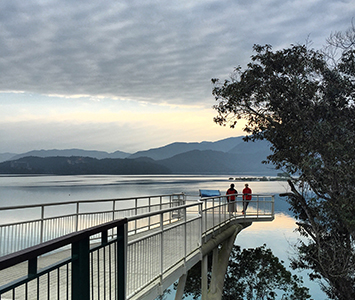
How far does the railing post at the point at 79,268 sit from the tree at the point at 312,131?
1461cm

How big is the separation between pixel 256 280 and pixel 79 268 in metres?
24.2

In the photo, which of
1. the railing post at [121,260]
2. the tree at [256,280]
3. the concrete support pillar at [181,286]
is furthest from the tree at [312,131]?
the railing post at [121,260]

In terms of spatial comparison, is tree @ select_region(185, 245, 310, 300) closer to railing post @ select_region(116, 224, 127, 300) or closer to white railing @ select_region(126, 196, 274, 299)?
white railing @ select_region(126, 196, 274, 299)

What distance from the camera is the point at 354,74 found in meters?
18.3

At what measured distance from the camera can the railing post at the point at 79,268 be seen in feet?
11.1

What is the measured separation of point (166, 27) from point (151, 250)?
1675 centimetres

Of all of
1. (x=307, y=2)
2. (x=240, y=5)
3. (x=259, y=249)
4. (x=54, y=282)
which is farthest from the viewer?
(x=259, y=249)

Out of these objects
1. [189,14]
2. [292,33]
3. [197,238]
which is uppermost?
[189,14]

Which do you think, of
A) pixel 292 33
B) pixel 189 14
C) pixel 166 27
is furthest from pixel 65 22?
pixel 292 33

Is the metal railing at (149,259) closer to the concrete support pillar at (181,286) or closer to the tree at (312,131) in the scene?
the concrete support pillar at (181,286)

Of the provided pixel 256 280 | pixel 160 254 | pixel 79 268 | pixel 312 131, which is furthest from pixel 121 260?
pixel 256 280

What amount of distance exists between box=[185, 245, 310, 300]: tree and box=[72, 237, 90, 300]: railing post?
73.7ft

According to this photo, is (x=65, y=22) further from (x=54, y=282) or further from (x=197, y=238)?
(x=54, y=282)

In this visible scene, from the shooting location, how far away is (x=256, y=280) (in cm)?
2539
